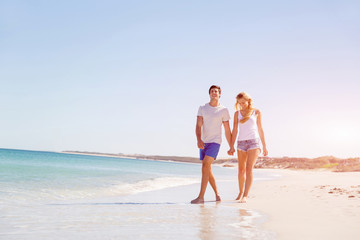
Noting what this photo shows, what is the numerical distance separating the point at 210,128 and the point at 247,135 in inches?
26.7

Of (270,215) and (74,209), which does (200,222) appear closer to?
(270,215)

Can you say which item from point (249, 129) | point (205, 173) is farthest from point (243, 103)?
point (205, 173)

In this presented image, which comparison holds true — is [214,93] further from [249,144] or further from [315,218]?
[315,218]

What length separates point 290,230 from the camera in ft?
11.5

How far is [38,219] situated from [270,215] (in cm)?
295

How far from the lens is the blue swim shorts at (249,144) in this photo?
6.10 metres

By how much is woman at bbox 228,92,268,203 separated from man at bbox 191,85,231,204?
21cm

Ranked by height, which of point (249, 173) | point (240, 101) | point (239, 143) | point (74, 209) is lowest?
point (74, 209)

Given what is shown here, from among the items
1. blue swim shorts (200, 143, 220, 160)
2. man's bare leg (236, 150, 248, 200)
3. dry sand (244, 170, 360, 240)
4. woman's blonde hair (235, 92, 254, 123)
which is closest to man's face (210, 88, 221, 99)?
woman's blonde hair (235, 92, 254, 123)

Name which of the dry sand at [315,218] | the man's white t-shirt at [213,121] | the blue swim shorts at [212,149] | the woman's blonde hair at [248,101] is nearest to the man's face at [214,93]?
the man's white t-shirt at [213,121]

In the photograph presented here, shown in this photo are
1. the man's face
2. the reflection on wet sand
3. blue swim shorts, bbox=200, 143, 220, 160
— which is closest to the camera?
the reflection on wet sand

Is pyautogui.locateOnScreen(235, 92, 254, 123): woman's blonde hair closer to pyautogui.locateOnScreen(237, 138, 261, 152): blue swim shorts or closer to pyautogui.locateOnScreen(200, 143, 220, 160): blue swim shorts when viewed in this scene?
pyautogui.locateOnScreen(237, 138, 261, 152): blue swim shorts

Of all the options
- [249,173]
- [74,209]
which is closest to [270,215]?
[249,173]

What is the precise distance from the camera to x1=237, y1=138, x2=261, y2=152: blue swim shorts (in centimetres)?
610
